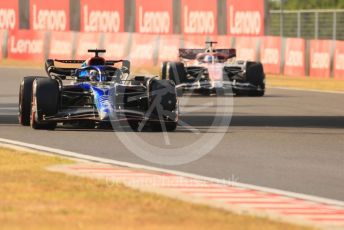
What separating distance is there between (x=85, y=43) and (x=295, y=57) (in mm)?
9779

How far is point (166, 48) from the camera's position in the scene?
44219 mm

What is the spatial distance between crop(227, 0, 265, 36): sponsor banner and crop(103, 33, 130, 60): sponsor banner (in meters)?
4.37

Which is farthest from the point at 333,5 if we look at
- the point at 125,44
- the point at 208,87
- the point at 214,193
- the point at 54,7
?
the point at 214,193

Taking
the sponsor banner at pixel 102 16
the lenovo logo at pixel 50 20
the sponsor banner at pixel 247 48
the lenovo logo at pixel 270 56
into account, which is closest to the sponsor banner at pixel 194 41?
the sponsor banner at pixel 247 48

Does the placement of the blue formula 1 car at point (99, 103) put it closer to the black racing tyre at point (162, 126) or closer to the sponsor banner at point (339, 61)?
the black racing tyre at point (162, 126)

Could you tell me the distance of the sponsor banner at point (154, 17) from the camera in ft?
164

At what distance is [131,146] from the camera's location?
17328 millimetres

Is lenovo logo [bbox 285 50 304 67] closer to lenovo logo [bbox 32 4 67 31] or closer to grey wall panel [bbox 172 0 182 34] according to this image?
grey wall panel [bbox 172 0 182 34]

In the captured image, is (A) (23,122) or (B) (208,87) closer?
(A) (23,122)

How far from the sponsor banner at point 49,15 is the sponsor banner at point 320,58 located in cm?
1622

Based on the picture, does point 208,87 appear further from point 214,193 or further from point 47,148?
point 214,193

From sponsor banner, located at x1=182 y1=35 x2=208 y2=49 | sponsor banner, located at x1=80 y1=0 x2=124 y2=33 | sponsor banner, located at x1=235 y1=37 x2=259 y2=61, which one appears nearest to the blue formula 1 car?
sponsor banner, located at x1=235 y1=37 x2=259 y2=61

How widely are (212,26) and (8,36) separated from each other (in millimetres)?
8099

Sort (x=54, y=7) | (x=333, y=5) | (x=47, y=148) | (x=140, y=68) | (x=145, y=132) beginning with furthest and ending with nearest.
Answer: (x=333, y=5)
(x=54, y=7)
(x=140, y=68)
(x=145, y=132)
(x=47, y=148)
